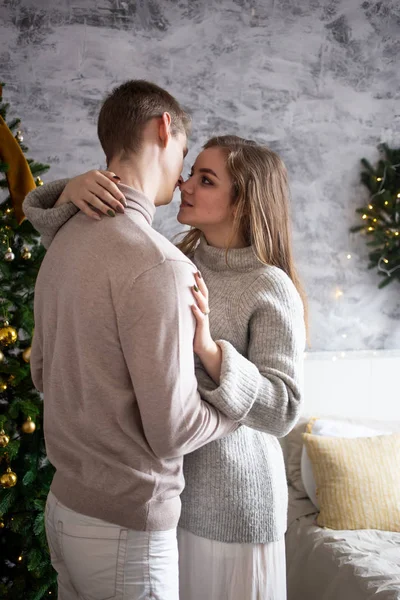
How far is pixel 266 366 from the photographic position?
161cm

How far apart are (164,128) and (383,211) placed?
7.40 feet

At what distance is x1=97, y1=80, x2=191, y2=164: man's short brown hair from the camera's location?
1.47 metres

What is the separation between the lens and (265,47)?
330 centimetres

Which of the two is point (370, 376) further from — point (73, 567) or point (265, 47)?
point (73, 567)

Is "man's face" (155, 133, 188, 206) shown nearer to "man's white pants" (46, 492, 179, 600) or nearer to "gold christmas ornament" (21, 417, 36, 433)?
"man's white pants" (46, 492, 179, 600)

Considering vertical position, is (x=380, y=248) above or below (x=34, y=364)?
below

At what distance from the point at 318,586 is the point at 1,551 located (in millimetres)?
1145

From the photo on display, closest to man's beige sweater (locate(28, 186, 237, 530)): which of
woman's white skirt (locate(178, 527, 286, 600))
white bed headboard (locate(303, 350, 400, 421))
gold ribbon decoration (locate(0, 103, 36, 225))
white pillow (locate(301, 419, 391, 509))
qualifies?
woman's white skirt (locate(178, 527, 286, 600))

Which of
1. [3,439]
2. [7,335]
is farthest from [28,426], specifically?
[7,335]

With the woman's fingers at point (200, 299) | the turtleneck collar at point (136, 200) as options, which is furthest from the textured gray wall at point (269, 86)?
the woman's fingers at point (200, 299)

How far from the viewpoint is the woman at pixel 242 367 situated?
1.53m

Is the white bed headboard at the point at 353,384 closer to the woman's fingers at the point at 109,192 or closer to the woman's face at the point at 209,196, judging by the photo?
the woman's face at the point at 209,196

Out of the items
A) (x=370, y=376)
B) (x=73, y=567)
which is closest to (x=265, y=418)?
(x=73, y=567)

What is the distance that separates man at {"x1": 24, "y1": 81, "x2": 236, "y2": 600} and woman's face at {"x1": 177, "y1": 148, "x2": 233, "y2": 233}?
443mm
